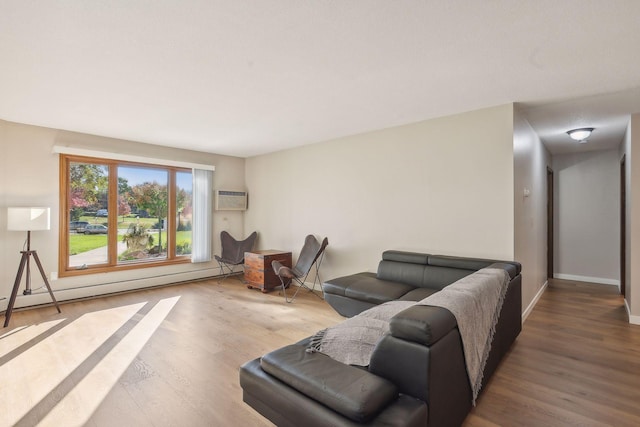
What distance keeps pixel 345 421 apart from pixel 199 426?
3.63ft

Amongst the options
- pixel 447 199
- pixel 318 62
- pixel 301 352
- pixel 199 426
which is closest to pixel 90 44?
pixel 318 62

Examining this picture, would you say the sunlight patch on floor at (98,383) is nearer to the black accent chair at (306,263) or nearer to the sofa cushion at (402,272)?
the black accent chair at (306,263)

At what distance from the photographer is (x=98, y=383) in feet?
7.89

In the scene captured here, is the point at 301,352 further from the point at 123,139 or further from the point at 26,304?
the point at 123,139

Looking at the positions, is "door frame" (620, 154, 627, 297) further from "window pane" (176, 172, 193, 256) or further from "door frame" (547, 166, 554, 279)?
"window pane" (176, 172, 193, 256)

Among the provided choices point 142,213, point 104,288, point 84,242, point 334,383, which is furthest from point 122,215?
point 334,383

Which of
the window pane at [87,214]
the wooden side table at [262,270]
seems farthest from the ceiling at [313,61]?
the wooden side table at [262,270]

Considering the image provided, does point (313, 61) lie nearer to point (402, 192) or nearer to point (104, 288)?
point (402, 192)

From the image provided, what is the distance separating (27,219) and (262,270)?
9.81 feet

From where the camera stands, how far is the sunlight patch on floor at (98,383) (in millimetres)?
2025

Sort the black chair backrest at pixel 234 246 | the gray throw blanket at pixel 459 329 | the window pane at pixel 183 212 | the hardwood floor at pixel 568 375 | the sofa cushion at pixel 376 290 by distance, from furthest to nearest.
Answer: the black chair backrest at pixel 234 246
the window pane at pixel 183 212
the sofa cushion at pixel 376 290
the hardwood floor at pixel 568 375
the gray throw blanket at pixel 459 329

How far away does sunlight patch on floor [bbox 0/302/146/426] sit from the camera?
86.2 inches

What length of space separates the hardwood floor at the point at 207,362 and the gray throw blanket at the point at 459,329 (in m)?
0.45

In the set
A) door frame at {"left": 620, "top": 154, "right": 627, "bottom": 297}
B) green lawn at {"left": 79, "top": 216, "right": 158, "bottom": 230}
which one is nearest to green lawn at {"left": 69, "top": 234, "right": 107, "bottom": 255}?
green lawn at {"left": 79, "top": 216, "right": 158, "bottom": 230}
